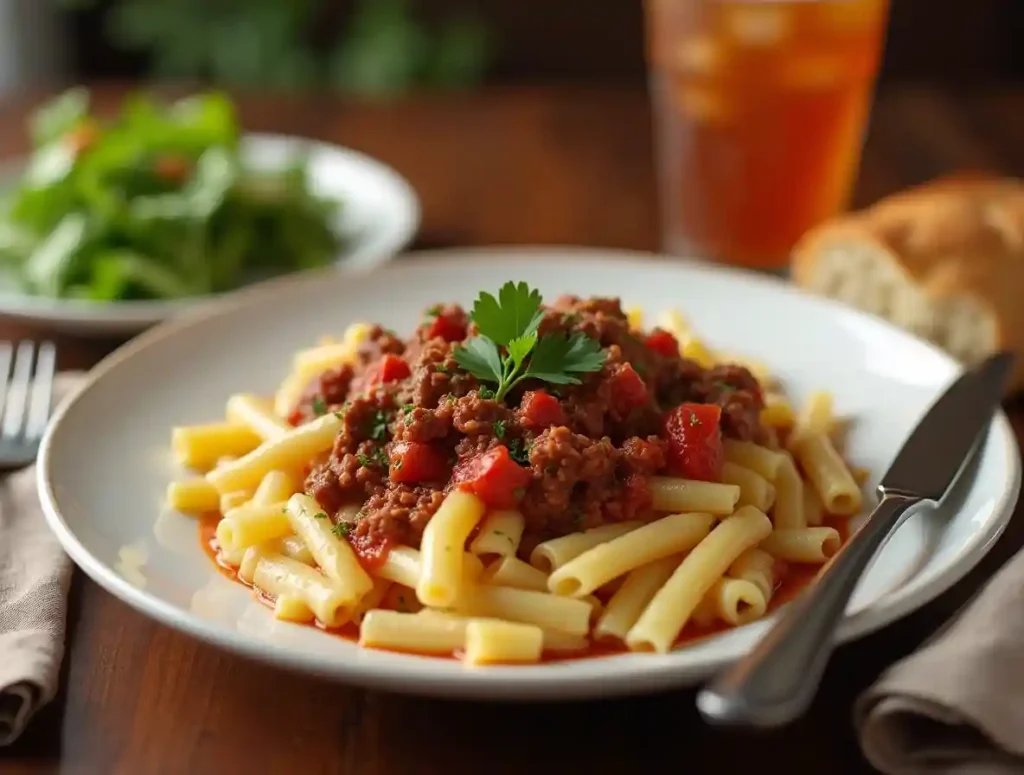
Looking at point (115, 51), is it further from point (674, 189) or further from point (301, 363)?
point (301, 363)

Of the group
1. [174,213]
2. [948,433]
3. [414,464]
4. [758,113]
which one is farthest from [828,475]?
[174,213]

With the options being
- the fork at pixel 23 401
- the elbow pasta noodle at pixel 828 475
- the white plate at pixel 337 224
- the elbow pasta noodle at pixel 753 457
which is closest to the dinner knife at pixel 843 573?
the elbow pasta noodle at pixel 828 475

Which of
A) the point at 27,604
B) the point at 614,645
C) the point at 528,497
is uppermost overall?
the point at 528,497

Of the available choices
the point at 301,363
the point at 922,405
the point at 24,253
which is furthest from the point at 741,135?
the point at 24,253

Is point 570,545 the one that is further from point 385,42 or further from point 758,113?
point 385,42

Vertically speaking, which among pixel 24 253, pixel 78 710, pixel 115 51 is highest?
pixel 78 710

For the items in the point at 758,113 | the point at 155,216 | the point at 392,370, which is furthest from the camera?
the point at 155,216
